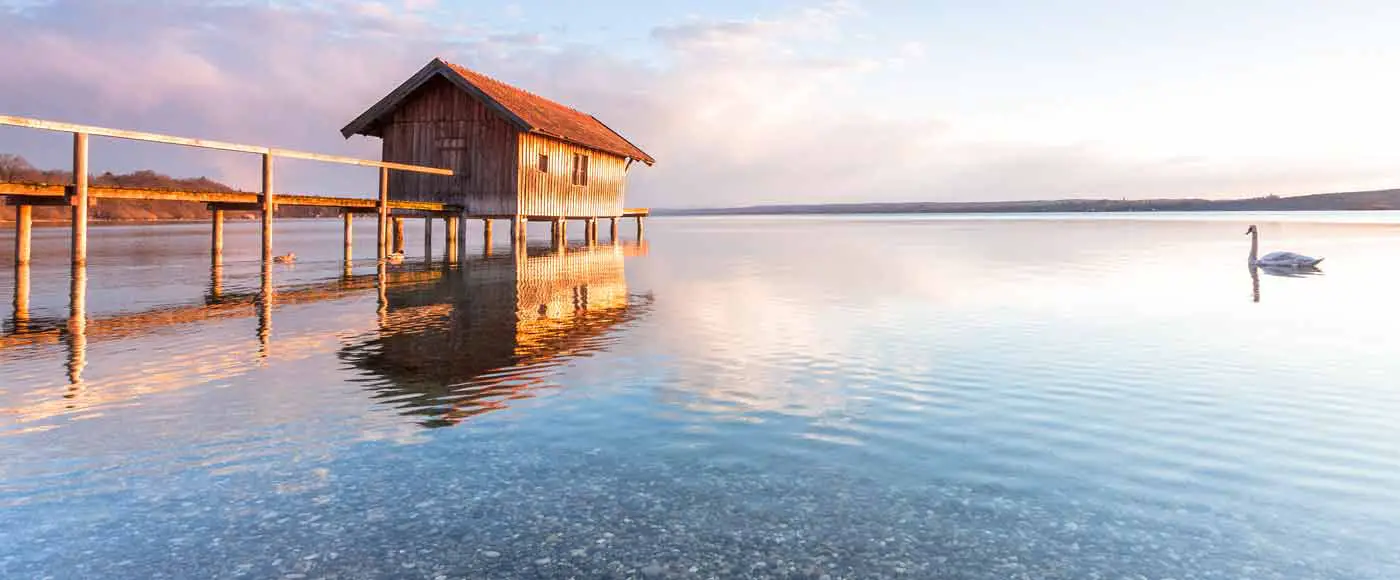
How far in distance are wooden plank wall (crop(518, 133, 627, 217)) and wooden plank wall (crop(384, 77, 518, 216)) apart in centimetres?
73

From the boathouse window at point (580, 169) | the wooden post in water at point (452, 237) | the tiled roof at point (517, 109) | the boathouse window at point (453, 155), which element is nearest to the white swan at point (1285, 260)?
the tiled roof at point (517, 109)

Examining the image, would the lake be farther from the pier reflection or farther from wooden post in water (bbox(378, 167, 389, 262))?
wooden post in water (bbox(378, 167, 389, 262))

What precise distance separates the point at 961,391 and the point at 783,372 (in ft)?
6.32

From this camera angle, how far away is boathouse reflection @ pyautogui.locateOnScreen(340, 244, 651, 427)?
800 centimetres

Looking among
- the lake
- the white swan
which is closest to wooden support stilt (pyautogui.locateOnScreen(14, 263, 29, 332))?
the lake

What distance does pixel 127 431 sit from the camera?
6.43 m

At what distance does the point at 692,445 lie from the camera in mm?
6316

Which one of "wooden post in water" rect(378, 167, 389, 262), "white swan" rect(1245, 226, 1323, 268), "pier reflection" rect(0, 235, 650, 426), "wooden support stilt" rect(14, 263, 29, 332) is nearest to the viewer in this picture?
"pier reflection" rect(0, 235, 650, 426)

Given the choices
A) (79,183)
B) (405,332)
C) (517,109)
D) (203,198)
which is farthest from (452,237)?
(405,332)

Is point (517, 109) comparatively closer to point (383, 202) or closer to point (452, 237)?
point (383, 202)

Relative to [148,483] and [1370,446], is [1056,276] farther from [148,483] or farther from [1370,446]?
[148,483]

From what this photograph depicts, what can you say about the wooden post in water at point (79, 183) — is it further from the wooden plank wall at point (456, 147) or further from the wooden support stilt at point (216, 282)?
the wooden plank wall at point (456, 147)

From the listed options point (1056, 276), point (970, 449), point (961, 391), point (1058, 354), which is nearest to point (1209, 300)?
point (1056, 276)

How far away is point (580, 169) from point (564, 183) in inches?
76.8
